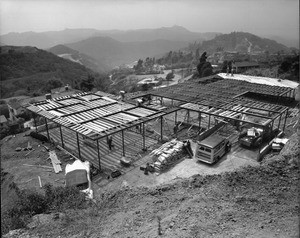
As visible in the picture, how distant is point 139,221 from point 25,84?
79.4 metres

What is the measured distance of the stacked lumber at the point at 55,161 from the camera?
52.2 feet

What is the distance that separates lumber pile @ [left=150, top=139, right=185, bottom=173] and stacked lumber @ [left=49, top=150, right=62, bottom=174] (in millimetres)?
6444

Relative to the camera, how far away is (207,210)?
764 centimetres

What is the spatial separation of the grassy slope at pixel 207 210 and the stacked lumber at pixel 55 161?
692cm

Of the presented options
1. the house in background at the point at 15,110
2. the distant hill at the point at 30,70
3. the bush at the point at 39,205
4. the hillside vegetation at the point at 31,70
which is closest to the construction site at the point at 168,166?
the bush at the point at 39,205

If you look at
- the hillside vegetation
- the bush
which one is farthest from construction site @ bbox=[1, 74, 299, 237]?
the hillside vegetation

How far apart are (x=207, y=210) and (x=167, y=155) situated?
7812 millimetres

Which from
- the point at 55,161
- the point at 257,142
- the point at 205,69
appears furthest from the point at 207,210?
the point at 205,69

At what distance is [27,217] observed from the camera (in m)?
8.48

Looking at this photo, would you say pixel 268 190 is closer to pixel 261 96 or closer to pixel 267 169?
pixel 267 169

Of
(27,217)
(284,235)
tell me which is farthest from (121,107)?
(284,235)

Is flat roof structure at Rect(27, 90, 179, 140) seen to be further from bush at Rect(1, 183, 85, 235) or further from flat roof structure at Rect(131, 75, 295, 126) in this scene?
bush at Rect(1, 183, 85, 235)

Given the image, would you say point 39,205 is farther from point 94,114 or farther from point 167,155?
point 94,114

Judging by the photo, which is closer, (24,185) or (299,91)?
(24,185)
